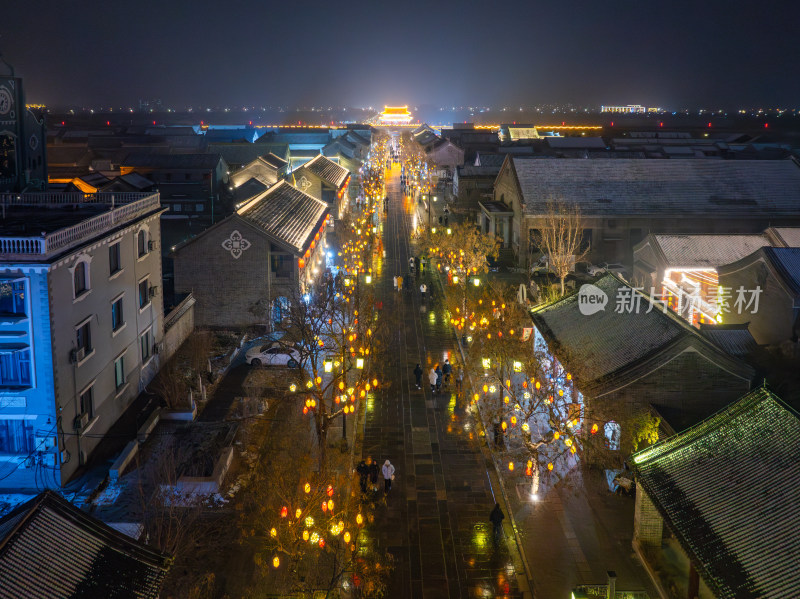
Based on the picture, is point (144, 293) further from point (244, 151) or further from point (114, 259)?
point (244, 151)

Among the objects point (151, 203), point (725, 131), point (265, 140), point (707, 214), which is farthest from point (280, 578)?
point (725, 131)

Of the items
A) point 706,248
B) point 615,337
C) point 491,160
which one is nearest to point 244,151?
point 491,160

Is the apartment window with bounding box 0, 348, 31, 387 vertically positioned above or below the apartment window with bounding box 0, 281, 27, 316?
below

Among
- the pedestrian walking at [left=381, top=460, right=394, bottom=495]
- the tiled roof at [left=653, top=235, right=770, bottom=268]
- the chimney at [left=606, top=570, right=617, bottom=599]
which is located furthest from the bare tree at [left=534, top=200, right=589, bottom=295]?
the chimney at [left=606, top=570, right=617, bottom=599]

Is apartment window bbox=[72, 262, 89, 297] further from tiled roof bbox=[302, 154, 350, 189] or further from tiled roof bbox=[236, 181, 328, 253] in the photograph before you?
tiled roof bbox=[302, 154, 350, 189]

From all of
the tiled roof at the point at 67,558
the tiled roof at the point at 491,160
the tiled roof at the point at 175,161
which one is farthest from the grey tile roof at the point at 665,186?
the tiled roof at the point at 67,558

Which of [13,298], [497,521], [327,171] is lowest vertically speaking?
[497,521]
